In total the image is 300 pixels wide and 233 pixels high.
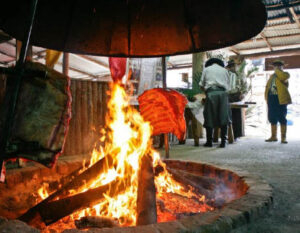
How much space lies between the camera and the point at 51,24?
222cm

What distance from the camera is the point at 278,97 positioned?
7902 mm

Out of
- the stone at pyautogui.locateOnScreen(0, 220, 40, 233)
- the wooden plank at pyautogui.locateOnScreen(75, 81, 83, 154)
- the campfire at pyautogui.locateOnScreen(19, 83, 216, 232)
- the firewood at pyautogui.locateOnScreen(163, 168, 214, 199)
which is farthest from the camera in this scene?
the wooden plank at pyautogui.locateOnScreen(75, 81, 83, 154)

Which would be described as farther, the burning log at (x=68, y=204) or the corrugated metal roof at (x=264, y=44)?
the corrugated metal roof at (x=264, y=44)

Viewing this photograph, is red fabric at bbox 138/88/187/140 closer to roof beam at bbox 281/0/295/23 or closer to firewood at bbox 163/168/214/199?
firewood at bbox 163/168/214/199

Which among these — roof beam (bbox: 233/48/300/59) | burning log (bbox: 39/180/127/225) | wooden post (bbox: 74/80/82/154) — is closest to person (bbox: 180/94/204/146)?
wooden post (bbox: 74/80/82/154)

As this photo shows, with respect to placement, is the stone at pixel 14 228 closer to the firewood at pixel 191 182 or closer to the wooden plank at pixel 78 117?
the firewood at pixel 191 182

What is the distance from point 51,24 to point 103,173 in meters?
1.61

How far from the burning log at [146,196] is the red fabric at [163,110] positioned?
101 centimetres

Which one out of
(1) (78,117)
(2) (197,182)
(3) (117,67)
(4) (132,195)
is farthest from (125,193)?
(1) (78,117)

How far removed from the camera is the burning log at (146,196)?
1981 mm

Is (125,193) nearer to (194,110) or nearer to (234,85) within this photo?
(194,110)

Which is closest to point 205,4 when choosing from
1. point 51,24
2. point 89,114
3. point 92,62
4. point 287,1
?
point 51,24

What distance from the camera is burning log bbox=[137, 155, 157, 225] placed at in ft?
6.50

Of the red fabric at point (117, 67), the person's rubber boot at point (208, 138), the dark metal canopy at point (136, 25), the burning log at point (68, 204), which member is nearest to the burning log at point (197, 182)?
the burning log at point (68, 204)
